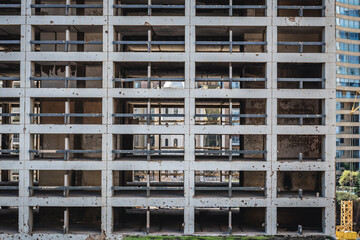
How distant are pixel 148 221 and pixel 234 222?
16.2 ft

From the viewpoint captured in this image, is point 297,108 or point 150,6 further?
point 297,108

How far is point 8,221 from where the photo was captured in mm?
15344

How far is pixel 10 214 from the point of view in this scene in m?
16.6

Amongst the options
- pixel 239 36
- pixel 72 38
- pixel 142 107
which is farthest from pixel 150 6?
pixel 142 107

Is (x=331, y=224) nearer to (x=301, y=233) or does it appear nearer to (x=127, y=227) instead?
(x=301, y=233)

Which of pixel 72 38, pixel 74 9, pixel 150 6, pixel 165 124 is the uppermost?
pixel 74 9

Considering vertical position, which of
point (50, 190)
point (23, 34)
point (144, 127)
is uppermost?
point (23, 34)

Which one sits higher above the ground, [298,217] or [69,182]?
[69,182]

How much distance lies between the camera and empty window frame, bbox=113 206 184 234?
545 inches

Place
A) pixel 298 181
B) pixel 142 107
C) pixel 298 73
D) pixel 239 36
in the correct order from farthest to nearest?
1. pixel 142 107
2. pixel 239 36
3. pixel 298 73
4. pixel 298 181

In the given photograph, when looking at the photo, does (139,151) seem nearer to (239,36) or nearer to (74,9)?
(74,9)

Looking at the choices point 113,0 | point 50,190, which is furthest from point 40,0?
point 50,190

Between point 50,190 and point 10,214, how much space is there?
4.14 meters

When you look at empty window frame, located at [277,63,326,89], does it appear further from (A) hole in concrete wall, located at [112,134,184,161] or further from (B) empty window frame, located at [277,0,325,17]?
(A) hole in concrete wall, located at [112,134,184,161]
